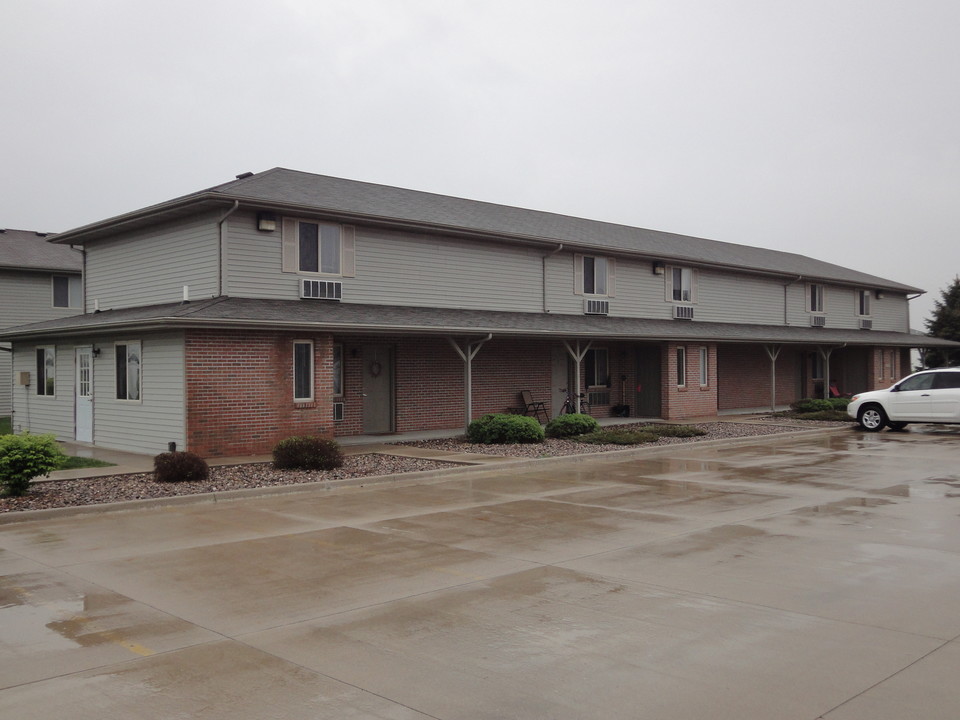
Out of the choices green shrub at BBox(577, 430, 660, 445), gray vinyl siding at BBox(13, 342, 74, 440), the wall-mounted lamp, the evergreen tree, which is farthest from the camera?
the evergreen tree

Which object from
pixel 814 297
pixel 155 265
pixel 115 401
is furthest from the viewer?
pixel 814 297

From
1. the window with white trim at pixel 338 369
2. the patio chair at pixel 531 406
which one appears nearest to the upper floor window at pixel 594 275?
the patio chair at pixel 531 406

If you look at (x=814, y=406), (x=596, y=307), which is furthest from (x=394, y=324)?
(x=814, y=406)

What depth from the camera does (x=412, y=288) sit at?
2073 cm

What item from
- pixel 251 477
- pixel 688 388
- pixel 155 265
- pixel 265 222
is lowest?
pixel 251 477

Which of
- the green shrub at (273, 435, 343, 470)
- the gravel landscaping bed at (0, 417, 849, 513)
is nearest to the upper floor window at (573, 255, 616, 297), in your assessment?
the gravel landscaping bed at (0, 417, 849, 513)

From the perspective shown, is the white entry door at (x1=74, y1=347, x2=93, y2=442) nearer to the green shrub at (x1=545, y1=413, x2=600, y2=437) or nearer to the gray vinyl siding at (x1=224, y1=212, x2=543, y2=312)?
the gray vinyl siding at (x1=224, y1=212, x2=543, y2=312)

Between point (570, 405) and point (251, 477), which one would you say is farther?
point (570, 405)

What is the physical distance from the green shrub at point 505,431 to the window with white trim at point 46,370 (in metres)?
10.7

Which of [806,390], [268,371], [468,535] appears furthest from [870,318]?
[468,535]

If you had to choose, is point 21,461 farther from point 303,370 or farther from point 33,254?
point 33,254

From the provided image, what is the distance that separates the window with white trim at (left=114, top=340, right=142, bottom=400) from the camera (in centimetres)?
1736

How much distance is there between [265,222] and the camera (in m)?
17.7

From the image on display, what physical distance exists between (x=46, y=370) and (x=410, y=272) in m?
9.61
